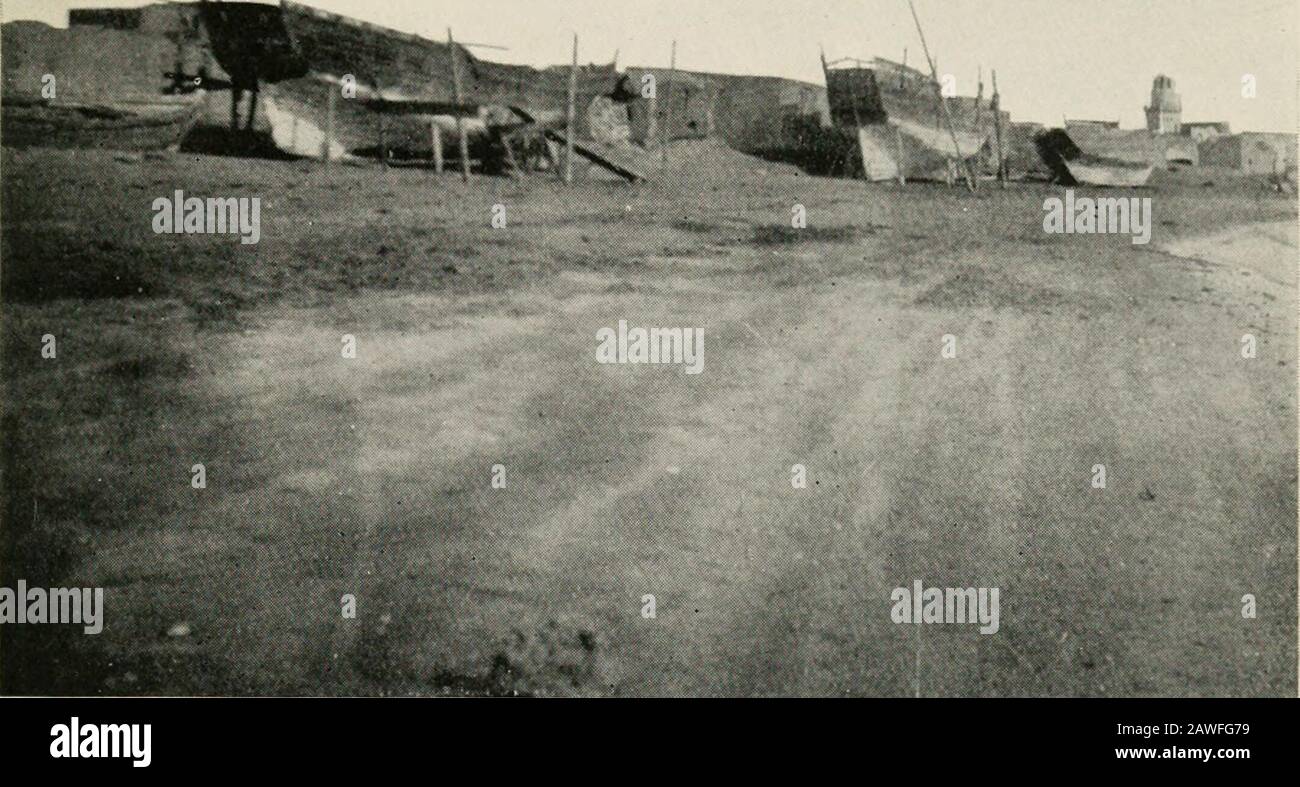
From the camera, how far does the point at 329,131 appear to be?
12.6 metres

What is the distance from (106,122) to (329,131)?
2811 mm

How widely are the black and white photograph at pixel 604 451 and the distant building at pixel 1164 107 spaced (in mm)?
3300

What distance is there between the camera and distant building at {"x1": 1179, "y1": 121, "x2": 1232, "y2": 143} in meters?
30.9

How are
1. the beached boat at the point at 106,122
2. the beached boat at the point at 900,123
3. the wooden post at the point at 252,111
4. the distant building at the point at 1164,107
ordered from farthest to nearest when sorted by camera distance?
the beached boat at the point at 900,123
the wooden post at the point at 252,111
the distant building at the point at 1164,107
the beached boat at the point at 106,122

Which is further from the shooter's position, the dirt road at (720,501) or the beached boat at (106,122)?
the beached boat at (106,122)

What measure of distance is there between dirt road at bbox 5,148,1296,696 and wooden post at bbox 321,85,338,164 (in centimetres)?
637

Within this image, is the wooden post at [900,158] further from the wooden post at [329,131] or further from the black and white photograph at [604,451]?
the wooden post at [329,131]

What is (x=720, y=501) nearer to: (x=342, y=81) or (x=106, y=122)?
(x=106, y=122)

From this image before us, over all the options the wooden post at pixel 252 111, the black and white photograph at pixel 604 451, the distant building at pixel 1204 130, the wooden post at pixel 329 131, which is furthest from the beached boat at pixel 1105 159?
the wooden post at pixel 252 111

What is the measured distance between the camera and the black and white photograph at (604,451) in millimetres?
4488

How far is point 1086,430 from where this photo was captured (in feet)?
20.3
